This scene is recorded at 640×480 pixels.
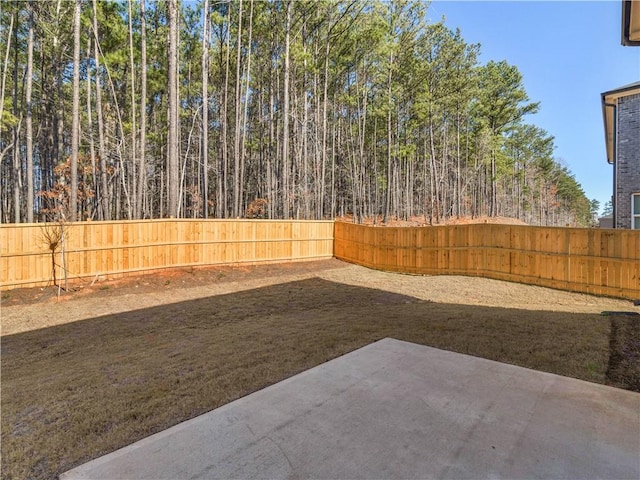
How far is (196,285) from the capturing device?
8.62 m

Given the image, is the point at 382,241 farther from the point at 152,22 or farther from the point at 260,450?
the point at 152,22

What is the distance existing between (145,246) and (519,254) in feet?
32.4

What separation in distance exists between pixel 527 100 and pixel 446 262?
24.8m

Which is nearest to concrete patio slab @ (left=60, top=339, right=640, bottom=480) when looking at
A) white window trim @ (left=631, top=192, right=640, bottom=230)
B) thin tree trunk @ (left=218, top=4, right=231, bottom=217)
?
white window trim @ (left=631, top=192, right=640, bottom=230)

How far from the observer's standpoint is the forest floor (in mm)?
2115

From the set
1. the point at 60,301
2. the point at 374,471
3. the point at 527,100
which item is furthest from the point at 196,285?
the point at 527,100

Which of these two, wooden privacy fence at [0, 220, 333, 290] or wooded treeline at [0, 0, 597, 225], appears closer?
wooden privacy fence at [0, 220, 333, 290]

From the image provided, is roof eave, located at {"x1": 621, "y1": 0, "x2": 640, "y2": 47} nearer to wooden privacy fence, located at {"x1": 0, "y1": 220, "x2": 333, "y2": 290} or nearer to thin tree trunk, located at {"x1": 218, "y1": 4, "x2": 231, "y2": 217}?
wooden privacy fence, located at {"x1": 0, "y1": 220, "x2": 333, "y2": 290}

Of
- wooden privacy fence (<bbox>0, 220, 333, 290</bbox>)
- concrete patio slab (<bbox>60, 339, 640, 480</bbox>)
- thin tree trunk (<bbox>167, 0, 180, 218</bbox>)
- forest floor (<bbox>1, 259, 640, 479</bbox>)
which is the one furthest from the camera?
thin tree trunk (<bbox>167, 0, 180, 218</bbox>)

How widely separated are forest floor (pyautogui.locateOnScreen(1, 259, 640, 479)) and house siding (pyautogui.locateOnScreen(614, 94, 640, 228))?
159 inches

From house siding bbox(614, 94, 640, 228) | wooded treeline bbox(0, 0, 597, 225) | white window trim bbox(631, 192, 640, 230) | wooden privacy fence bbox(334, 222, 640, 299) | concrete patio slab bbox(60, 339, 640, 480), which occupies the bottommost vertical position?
concrete patio slab bbox(60, 339, 640, 480)

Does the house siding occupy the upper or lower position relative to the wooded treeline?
lower

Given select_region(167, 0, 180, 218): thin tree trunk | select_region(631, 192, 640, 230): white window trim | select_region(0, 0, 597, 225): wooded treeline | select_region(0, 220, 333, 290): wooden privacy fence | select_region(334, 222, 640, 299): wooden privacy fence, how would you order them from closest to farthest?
select_region(334, 222, 640, 299): wooden privacy fence → select_region(0, 220, 333, 290): wooden privacy fence → select_region(631, 192, 640, 230): white window trim → select_region(167, 0, 180, 218): thin tree trunk → select_region(0, 0, 597, 225): wooded treeline

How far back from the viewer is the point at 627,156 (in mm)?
8836
